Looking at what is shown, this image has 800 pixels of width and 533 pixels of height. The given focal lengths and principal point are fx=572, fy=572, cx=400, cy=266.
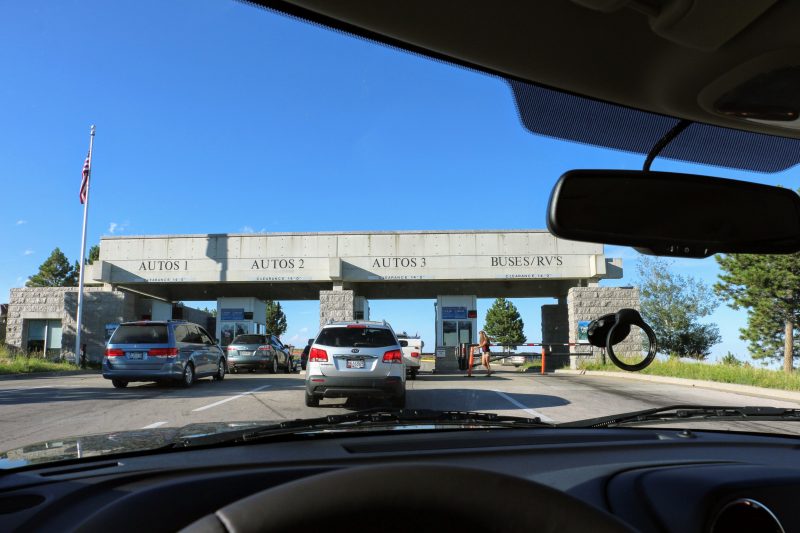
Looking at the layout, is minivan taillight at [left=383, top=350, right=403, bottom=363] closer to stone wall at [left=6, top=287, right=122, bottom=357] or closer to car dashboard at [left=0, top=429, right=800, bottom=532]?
car dashboard at [left=0, top=429, right=800, bottom=532]

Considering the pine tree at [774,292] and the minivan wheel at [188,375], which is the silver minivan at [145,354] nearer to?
the minivan wheel at [188,375]

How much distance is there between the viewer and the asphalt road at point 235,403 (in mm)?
8484

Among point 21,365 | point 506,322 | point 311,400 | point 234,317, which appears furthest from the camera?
point 506,322

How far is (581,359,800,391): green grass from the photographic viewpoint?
12.2 m

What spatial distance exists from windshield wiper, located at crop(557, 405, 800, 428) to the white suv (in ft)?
21.4

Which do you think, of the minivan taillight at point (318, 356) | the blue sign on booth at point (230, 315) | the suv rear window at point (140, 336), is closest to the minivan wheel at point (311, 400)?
the minivan taillight at point (318, 356)

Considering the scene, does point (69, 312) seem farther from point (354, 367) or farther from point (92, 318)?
point (354, 367)

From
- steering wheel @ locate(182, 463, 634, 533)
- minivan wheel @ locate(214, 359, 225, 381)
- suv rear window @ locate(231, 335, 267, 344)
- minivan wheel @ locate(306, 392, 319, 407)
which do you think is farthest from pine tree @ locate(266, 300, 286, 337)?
steering wheel @ locate(182, 463, 634, 533)

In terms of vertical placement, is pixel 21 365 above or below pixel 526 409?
below

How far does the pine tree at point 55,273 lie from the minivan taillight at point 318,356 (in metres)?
52.0

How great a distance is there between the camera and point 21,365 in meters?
22.5

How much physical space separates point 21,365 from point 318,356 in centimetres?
1834

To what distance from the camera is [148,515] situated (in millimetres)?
1632

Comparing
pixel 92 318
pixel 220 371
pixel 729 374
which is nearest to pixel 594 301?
pixel 729 374
